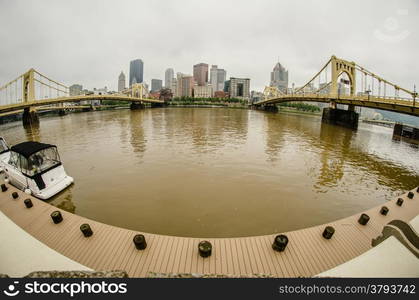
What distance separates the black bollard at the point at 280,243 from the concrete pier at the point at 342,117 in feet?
162

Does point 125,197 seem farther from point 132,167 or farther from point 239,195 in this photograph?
point 239,195

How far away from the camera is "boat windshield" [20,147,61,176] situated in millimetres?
11188

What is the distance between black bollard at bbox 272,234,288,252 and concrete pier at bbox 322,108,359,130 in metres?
49.4

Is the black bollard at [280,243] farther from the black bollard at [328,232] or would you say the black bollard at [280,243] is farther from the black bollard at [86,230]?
the black bollard at [86,230]

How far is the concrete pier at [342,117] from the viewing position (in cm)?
4488

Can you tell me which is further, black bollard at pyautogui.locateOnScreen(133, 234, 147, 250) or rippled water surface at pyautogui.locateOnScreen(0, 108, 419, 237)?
rippled water surface at pyautogui.locateOnScreen(0, 108, 419, 237)

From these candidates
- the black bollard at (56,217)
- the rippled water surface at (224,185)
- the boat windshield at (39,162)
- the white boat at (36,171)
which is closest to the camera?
the black bollard at (56,217)

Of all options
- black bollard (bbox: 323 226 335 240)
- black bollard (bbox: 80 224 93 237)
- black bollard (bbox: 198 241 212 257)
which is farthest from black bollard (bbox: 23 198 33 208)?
black bollard (bbox: 323 226 335 240)

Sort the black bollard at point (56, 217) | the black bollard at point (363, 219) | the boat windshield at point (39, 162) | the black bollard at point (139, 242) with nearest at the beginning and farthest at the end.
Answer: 1. the black bollard at point (139, 242)
2. the black bollard at point (56, 217)
3. the black bollard at point (363, 219)
4. the boat windshield at point (39, 162)

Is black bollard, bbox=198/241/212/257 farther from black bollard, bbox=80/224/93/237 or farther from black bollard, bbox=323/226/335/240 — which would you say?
black bollard, bbox=323/226/335/240

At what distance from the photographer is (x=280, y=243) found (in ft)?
21.0

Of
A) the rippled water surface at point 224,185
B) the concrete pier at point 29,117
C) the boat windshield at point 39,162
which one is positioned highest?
the concrete pier at point 29,117

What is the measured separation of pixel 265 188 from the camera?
42.4 ft

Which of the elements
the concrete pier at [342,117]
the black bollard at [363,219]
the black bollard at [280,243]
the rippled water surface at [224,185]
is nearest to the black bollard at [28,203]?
the rippled water surface at [224,185]
